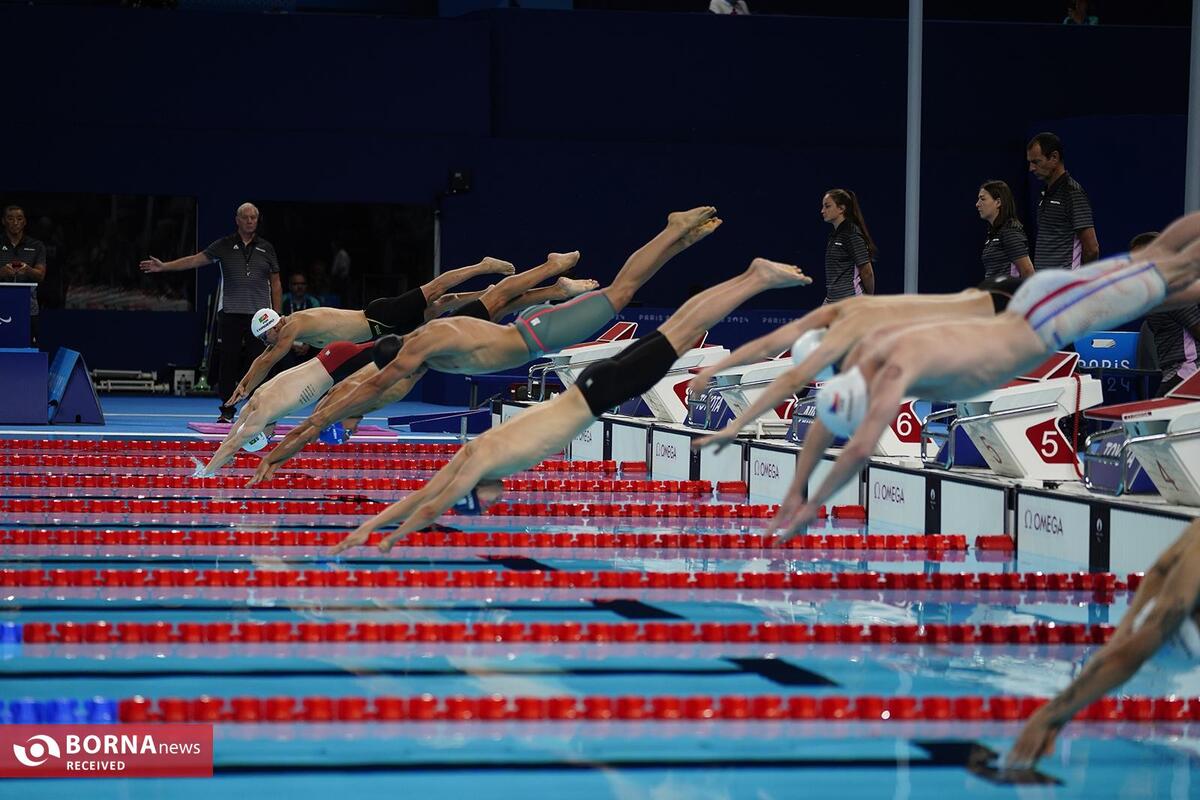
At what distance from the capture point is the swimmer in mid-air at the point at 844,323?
4402mm

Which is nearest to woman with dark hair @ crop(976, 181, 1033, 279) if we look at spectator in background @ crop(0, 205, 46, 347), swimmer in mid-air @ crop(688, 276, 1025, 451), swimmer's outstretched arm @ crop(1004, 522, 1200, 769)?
swimmer in mid-air @ crop(688, 276, 1025, 451)

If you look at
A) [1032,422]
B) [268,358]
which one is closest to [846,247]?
[1032,422]

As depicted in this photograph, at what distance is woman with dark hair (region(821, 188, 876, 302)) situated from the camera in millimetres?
9414

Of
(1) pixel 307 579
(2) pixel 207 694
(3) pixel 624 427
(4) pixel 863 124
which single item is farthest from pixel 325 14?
(2) pixel 207 694

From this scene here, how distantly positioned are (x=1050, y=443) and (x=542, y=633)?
3.40 m

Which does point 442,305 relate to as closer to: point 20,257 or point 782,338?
point 782,338

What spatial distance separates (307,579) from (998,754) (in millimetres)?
3268

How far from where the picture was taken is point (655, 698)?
4371 mm

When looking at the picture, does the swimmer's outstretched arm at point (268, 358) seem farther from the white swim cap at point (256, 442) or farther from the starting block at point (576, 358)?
the starting block at point (576, 358)

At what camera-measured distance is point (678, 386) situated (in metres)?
11.9

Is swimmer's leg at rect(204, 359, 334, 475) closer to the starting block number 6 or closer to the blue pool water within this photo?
the blue pool water

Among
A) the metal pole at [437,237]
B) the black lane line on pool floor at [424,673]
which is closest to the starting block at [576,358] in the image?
the metal pole at [437,237]

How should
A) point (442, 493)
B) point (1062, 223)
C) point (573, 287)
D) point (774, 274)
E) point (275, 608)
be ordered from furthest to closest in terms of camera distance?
point (1062, 223), point (573, 287), point (774, 274), point (275, 608), point (442, 493)

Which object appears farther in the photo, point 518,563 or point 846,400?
point 518,563
